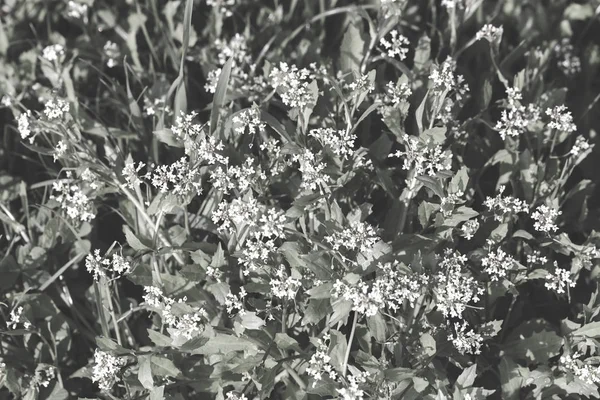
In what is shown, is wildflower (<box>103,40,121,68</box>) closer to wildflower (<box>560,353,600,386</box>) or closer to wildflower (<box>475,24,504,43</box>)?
wildflower (<box>475,24,504,43</box>)

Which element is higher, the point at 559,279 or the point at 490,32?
the point at 490,32

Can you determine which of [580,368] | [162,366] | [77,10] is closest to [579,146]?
[580,368]

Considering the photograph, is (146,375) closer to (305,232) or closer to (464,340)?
(305,232)

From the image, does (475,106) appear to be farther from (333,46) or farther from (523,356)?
(523,356)

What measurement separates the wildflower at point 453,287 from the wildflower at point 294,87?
33.2 inches

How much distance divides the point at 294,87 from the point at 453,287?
100cm

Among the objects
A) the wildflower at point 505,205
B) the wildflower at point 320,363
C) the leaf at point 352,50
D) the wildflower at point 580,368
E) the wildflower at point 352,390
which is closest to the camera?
the wildflower at point 352,390

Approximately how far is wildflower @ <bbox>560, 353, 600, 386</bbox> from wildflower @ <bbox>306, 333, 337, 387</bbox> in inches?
36.7

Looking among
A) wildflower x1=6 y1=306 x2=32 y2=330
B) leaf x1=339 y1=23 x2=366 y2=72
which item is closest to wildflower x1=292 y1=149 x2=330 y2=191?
leaf x1=339 y1=23 x2=366 y2=72

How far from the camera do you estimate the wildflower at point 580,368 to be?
2588 millimetres

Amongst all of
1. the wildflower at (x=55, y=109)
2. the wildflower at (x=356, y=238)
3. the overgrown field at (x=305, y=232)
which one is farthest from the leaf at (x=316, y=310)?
the wildflower at (x=55, y=109)

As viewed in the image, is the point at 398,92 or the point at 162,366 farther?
the point at 398,92

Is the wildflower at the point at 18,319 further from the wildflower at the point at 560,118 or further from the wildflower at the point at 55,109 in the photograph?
the wildflower at the point at 560,118

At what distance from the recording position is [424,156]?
2752 millimetres
